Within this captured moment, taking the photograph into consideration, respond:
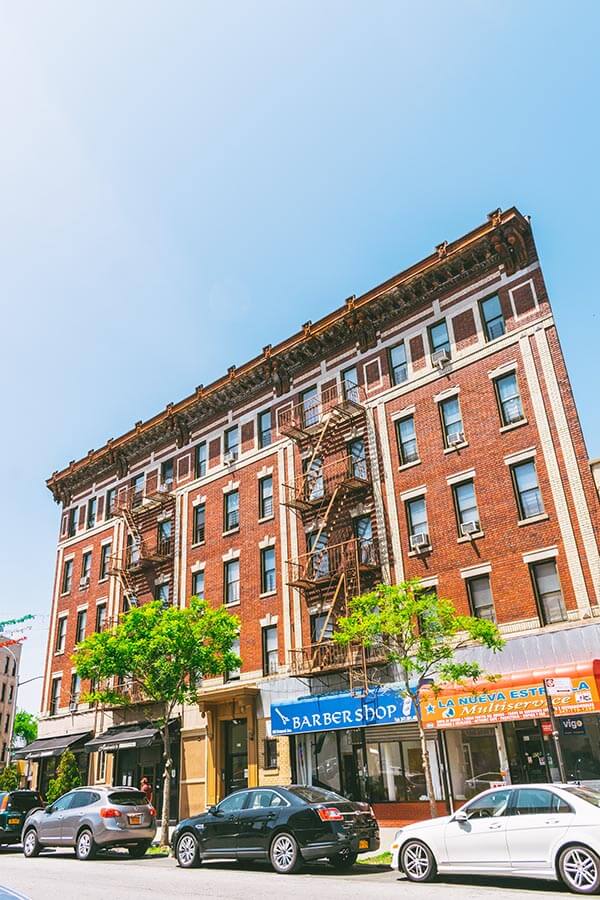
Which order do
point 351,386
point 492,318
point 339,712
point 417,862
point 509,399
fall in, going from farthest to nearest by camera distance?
1. point 351,386
2. point 492,318
3. point 509,399
4. point 339,712
5. point 417,862

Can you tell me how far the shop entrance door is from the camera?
87.2 feet

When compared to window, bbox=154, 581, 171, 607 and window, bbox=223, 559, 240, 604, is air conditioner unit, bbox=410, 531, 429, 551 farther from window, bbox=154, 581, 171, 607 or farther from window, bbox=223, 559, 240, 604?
window, bbox=154, 581, 171, 607

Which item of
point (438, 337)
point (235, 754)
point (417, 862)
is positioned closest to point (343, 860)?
point (417, 862)

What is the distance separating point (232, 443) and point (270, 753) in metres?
13.0

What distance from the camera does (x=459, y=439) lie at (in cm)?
2353

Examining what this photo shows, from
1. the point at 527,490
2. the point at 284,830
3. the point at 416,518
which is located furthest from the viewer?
the point at 416,518

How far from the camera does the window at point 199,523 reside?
32013mm

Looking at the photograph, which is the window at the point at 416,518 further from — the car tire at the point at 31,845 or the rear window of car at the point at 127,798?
the car tire at the point at 31,845

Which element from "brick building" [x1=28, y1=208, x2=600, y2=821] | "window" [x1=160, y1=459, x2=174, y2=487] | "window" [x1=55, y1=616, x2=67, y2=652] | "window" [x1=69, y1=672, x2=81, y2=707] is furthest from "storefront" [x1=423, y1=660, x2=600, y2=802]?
"window" [x1=55, y1=616, x2=67, y2=652]

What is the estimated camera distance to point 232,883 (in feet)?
39.7

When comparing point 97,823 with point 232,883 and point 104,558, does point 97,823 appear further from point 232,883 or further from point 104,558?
point 104,558

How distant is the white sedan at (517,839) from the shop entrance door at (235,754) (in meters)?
15.6

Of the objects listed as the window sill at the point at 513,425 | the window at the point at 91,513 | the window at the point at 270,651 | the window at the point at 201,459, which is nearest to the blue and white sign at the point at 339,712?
the window at the point at 270,651

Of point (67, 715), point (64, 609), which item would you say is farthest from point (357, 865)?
point (64, 609)
